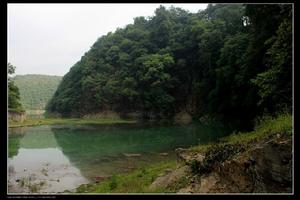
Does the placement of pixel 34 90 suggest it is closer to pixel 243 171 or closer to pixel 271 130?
pixel 271 130

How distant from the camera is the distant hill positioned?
75.6 metres

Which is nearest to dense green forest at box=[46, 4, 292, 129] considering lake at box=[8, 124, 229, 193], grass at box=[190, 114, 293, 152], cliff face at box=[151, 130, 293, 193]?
lake at box=[8, 124, 229, 193]

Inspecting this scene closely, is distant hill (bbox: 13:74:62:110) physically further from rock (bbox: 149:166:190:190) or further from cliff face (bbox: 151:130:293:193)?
cliff face (bbox: 151:130:293:193)

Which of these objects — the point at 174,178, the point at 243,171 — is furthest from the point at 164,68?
the point at 243,171

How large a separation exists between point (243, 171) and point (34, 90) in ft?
260

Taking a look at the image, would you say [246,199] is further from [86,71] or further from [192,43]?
[86,71]

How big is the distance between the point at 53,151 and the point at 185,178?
1465cm

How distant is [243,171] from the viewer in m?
6.13

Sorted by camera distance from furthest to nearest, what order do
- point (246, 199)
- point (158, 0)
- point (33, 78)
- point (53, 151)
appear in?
point (33, 78) < point (53, 151) < point (158, 0) < point (246, 199)

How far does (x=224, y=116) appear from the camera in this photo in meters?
32.9

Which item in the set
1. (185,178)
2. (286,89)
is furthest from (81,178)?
(286,89)

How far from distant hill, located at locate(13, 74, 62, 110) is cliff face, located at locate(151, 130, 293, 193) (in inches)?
2708

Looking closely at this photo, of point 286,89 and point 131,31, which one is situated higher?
point 131,31

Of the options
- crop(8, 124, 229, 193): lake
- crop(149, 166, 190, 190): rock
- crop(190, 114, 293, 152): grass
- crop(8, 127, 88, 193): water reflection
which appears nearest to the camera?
crop(190, 114, 293, 152): grass
